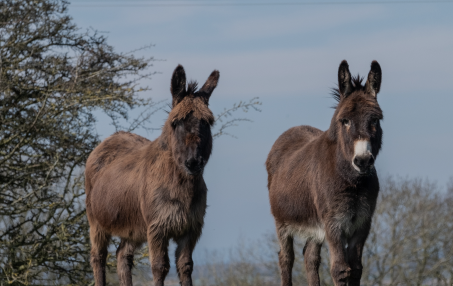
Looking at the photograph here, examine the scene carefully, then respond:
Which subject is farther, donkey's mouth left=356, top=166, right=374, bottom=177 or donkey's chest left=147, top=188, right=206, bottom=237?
donkey's chest left=147, top=188, right=206, bottom=237

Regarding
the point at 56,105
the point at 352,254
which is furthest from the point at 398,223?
the point at 352,254

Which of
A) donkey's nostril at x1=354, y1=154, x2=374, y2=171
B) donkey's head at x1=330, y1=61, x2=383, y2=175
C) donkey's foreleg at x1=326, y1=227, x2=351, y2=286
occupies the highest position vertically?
donkey's head at x1=330, y1=61, x2=383, y2=175

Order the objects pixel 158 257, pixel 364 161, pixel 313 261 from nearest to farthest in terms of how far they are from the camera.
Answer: pixel 364 161, pixel 158 257, pixel 313 261

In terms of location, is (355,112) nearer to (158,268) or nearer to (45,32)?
(158,268)

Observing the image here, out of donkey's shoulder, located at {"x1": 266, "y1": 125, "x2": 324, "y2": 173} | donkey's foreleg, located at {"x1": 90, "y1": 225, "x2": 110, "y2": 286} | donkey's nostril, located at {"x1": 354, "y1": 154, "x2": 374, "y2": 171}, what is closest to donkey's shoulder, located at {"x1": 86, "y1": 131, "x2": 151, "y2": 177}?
donkey's foreleg, located at {"x1": 90, "y1": 225, "x2": 110, "y2": 286}

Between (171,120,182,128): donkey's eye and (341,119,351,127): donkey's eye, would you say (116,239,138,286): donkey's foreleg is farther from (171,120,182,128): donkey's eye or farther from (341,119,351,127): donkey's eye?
(341,119,351,127): donkey's eye

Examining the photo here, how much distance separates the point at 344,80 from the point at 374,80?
296 millimetres

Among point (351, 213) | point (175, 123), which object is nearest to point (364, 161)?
point (351, 213)

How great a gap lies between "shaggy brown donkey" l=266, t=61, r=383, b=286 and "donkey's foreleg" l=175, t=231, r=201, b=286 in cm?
132

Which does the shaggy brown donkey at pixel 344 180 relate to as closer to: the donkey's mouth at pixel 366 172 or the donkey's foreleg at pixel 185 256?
the donkey's mouth at pixel 366 172

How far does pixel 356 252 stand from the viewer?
5.60 m

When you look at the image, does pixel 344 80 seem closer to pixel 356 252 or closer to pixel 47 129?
pixel 356 252

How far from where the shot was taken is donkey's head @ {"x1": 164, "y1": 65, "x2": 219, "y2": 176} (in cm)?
540

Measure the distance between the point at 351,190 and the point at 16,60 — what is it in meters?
8.28
